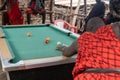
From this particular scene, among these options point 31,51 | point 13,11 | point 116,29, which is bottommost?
point 31,51

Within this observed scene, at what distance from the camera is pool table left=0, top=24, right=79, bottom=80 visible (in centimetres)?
192

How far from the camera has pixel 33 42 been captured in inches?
108

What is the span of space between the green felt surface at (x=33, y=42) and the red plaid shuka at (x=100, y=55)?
94cm

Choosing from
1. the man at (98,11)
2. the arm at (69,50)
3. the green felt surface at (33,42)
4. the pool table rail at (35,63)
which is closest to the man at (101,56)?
the arm at (69,50)

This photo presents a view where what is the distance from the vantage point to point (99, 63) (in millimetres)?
1182

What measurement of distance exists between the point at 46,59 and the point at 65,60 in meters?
0.19

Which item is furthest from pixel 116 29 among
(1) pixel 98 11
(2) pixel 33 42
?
(1) pixel 98 11

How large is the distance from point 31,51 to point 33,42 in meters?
0.42

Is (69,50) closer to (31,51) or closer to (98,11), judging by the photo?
(31,51)

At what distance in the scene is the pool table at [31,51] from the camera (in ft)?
6.30

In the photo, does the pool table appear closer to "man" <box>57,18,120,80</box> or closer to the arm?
the arm

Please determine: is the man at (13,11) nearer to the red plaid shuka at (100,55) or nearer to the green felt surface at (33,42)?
the green felt surface at (33,42)

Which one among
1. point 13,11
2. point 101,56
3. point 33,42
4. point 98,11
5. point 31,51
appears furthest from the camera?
point 13,11

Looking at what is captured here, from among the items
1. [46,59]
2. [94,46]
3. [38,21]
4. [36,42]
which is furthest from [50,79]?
[38,21]
